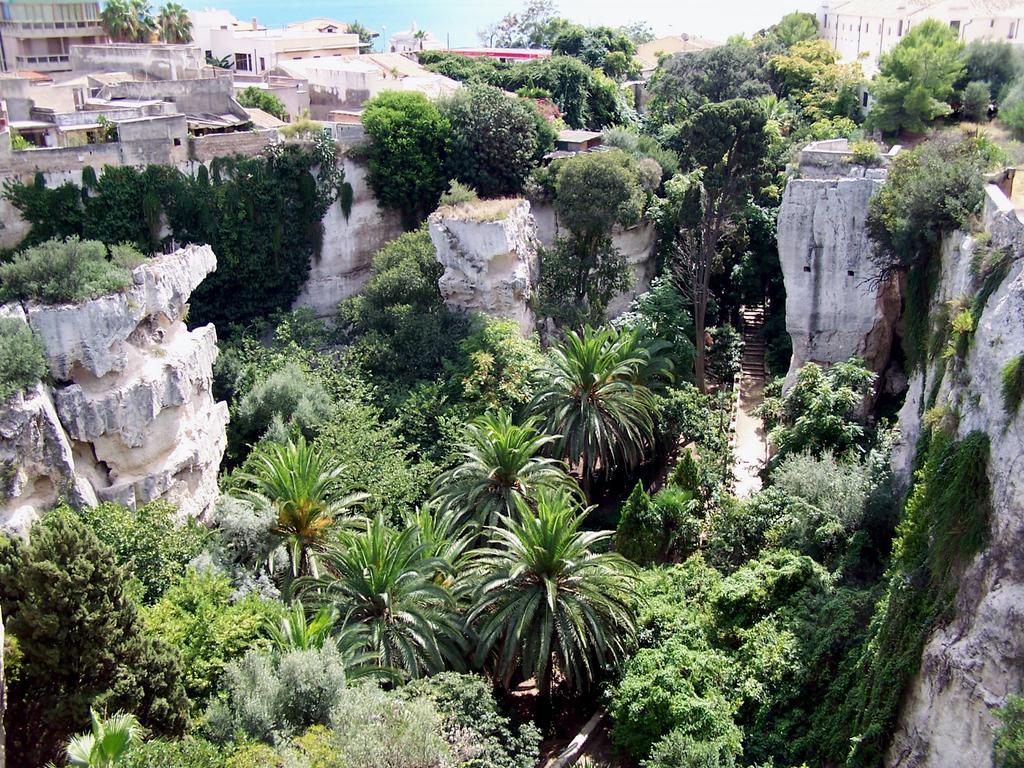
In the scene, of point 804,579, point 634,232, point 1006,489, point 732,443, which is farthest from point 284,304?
point 1006,489

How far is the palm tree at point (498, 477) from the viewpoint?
23.4m

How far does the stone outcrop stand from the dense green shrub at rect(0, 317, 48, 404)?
1364 centimetres

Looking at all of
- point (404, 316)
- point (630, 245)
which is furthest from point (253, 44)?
point (404, 316)

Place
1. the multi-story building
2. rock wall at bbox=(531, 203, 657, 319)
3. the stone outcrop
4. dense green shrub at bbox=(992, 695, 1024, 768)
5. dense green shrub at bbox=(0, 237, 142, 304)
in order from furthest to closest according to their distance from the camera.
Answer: the multi-story building < rock wall at bbox=(531, 203, 657, 319) < the stone outcrop < dense green shrub at bbox=(0, 237, 142, 304) < dense green shrub at bbox=(992, 695, 1024, 768)

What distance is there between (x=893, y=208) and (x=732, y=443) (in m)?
8.35

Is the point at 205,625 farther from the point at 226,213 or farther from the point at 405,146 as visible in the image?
the point at 405,146

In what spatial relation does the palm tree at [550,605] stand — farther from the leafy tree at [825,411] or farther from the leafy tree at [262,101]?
the leafy tree at [262,101]

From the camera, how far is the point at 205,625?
59.2ft

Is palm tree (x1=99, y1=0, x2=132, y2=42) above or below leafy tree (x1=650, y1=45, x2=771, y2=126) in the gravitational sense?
above

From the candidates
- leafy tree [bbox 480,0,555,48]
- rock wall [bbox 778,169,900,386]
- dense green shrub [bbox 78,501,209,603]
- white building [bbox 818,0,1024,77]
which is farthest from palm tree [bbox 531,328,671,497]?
leafy tree [bbox 480,0,555,48]

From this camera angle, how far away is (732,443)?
29016 millimetres

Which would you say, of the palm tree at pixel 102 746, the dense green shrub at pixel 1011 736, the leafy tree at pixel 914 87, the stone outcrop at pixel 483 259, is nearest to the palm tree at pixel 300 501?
the palm tree at pixel 102 746

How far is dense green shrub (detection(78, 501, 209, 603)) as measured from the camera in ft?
65.0

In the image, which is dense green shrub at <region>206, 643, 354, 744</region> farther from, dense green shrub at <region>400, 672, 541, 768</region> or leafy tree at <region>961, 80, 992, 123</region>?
leafy tree at <region>961, 80, 992, 123</region>
